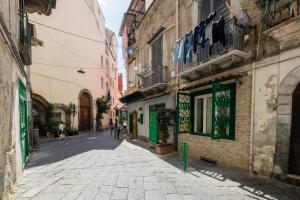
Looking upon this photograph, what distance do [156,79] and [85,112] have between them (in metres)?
14.0

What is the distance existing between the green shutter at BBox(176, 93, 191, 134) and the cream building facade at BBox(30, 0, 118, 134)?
1379cm

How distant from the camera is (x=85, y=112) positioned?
23.5 metres

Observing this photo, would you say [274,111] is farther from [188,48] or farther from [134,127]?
[134,127]

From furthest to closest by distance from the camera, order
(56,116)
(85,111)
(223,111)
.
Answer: (85,111), (56,116), (223,111)

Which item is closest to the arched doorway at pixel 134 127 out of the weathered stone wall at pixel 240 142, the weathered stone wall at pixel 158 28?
the weathered stone wall at pixel 158 28

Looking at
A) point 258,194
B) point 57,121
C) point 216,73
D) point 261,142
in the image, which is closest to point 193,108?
point 216,73

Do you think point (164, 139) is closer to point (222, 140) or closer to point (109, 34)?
point (222, 140)

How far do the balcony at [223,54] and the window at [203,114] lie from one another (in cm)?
101

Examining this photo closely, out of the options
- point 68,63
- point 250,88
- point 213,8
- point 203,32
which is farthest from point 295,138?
point 68,63

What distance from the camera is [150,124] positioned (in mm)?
13586

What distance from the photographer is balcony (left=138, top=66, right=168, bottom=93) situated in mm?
11320

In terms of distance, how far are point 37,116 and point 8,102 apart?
1471cm

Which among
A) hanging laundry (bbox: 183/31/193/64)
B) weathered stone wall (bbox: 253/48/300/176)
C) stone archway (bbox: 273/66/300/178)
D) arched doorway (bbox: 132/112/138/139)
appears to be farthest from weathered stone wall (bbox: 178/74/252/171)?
arched doorway (bbox: 132/112/138/139)

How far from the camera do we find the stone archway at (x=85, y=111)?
893 inches
